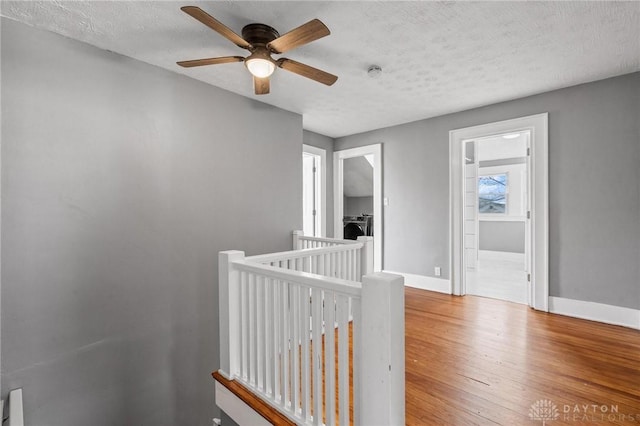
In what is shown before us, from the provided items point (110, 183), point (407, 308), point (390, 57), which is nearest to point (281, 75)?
point (390, 57)

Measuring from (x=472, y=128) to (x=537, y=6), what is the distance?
6.25ft

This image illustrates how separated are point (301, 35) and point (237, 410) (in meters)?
2.11

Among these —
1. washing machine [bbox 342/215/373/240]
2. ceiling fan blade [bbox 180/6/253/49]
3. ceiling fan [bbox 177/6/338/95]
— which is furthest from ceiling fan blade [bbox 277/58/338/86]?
washing machine [bbox 342/215/373/240]

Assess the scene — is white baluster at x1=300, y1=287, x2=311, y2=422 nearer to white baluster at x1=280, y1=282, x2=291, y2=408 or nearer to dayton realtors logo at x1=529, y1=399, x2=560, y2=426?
white baluster at x1=280, y1=282, x2=291, y2=408

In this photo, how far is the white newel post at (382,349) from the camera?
1.05 meters

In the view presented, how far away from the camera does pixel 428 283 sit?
12.8 feet

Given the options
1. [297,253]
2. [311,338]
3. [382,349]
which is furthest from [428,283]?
[382,349]

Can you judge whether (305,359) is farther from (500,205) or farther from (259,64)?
(500,205)

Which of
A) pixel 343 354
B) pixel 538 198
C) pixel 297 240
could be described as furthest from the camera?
pixel 297 240

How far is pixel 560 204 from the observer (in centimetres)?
297

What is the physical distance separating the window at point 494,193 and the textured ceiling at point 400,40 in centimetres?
382

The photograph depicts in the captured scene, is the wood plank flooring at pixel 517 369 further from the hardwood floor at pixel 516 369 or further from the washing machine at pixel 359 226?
the washing machine at pixel 359 226

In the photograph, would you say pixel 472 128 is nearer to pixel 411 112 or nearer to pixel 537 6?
pixel 411 112

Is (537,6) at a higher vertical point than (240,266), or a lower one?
higher
